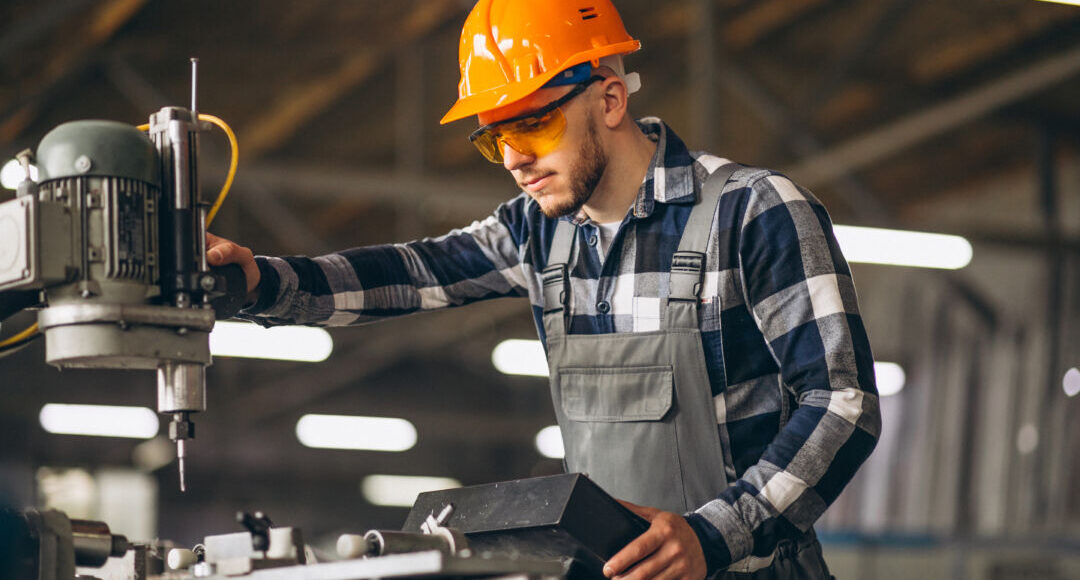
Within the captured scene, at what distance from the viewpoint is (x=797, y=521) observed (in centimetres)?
227

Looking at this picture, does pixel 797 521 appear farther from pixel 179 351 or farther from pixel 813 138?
pixel 813 138

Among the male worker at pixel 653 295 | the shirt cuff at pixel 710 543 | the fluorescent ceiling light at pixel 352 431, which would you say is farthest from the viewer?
the fluorescent ceiling light at pixel 352 431

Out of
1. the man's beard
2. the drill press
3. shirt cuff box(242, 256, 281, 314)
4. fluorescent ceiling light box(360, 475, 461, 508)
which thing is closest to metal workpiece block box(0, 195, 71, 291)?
the drill press

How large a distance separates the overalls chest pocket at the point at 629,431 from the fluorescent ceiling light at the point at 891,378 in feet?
35.1

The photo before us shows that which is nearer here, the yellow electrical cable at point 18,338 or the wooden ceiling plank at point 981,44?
the yellow electrical cable at point 18,338

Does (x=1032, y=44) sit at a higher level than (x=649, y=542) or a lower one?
higher

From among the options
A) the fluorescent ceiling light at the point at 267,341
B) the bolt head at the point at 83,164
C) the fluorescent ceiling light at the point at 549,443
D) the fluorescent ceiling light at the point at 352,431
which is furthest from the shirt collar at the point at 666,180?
the fluorescent ceiling light at the point at 549,443

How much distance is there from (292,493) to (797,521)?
16.4m

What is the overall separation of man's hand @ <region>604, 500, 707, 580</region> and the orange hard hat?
3.08 feet

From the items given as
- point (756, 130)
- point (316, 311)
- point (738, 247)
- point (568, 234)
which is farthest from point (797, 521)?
point (756, 130)

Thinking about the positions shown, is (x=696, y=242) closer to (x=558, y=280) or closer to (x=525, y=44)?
(x=558, y=280)

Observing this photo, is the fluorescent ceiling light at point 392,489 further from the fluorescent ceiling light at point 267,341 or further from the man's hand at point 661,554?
the man's hand at point 661,554

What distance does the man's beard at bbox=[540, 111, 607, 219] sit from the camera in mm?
2639

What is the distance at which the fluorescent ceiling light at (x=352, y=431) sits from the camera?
16.0m
